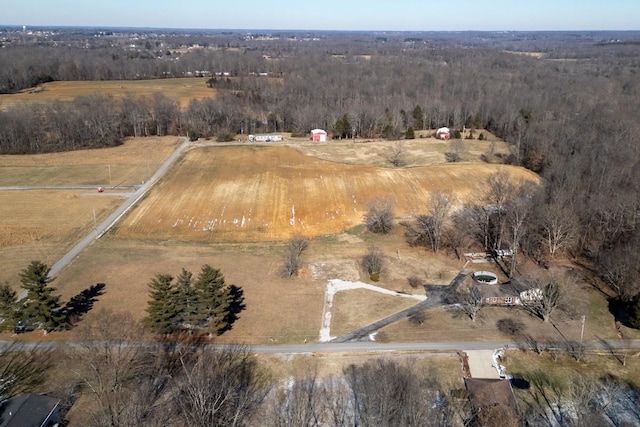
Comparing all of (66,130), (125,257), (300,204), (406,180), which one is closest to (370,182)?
(406,180)

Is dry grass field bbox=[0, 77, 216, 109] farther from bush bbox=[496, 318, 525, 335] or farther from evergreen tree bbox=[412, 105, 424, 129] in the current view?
bush bbox=[496, 318, 525, 335]

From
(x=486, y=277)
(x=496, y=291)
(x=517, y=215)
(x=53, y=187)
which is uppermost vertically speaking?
(x=517, y=215)

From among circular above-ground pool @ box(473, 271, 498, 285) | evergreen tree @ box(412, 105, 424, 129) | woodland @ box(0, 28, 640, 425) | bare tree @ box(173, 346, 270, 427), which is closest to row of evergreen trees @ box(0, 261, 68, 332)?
woodland @ box(0, 28, 640, 425)

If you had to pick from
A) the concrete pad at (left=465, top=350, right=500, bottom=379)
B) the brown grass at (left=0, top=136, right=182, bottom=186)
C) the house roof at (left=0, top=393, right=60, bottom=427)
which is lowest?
the brown grass at (left=0, top=136, right=182, bottom=186)

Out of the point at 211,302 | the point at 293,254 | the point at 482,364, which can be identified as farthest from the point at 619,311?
the point at 211,302

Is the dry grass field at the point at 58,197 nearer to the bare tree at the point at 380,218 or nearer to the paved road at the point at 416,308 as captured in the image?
the paved road at the point at 416,308

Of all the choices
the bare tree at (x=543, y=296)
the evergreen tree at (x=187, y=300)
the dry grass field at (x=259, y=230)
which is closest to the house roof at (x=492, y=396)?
the dry grass field at (x=259, y=230)

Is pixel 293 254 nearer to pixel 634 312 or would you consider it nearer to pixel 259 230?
pixel 259 230
